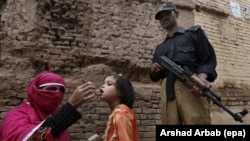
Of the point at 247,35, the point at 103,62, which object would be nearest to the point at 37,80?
the point at 103,62

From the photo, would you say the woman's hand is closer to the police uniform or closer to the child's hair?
the child's hair

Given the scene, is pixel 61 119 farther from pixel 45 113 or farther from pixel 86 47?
pixel 86 47

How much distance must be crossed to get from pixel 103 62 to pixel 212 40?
7.81 ft

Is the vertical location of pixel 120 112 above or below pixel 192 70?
below

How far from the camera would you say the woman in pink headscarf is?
6.57ft

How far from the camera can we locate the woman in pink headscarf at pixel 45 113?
200 cm

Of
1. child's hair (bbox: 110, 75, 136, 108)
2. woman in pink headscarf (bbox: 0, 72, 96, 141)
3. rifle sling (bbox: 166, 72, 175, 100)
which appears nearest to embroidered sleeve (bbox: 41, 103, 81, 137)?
woman in pink headscarf (bbox: 0, 72, 96, 141)

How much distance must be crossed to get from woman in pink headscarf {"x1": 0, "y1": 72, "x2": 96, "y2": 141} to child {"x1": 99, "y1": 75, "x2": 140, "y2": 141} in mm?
318

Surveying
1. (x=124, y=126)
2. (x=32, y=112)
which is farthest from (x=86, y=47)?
(x=124, y=126)

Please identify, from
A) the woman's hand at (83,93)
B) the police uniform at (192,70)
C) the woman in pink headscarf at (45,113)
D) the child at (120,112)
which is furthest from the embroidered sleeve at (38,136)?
the police uniform at (192,70)

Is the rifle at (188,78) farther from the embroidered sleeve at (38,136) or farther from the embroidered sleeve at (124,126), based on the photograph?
the embroidered sleeve at (38,136)

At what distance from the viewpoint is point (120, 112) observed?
2262mm

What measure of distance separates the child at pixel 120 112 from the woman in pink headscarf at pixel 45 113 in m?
0.32

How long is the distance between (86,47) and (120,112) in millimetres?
1953
